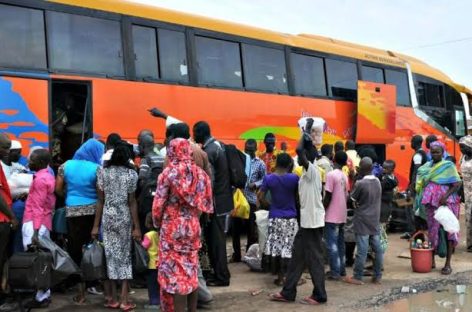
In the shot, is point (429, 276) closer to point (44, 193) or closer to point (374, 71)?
point (44, 193)

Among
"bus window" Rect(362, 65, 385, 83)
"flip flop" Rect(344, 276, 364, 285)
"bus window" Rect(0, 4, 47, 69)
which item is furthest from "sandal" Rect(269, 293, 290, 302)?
"bus window" Rect(362, 65, 385, 83)

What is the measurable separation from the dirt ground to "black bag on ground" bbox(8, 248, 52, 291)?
557 mm

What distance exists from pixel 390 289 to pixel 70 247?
3.71 metres

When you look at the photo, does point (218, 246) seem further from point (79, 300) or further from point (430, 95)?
point (430, 95)

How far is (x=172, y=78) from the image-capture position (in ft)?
29.1

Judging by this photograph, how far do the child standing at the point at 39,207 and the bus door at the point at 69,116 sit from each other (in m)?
1.86

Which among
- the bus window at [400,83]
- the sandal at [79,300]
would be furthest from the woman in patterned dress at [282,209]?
the bus window at [400,83]

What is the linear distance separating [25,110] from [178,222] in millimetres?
3298

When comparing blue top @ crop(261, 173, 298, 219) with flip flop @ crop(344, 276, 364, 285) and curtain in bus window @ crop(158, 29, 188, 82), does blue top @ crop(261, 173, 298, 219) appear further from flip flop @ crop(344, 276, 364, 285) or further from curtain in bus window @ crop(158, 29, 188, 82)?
curtain in bus window @ crop(158, 29, 188, 82)

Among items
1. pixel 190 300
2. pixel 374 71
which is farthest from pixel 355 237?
pixel 374 71

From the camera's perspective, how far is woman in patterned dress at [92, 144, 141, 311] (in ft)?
18.1

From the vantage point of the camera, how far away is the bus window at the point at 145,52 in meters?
8.45

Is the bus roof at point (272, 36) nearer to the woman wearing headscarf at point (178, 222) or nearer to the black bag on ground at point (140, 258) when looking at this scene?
the black bag on ground at point (140, 258)

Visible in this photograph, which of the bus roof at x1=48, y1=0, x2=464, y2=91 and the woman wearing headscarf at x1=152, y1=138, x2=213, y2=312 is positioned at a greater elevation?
the bus roof at x1=48, y1=0, x2=464, y2=91
